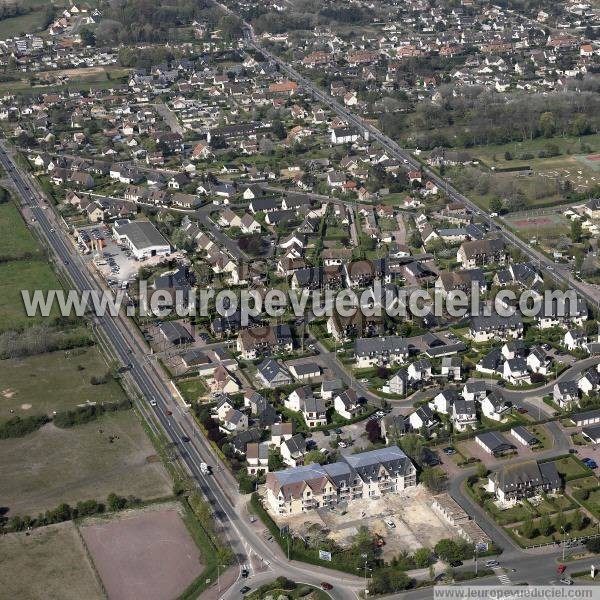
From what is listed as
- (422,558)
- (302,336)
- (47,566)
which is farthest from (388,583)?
(302,336)

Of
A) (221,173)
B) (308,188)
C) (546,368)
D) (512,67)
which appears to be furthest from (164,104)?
(546,368)

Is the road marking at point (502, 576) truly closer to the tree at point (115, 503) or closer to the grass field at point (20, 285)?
the tree at point (115, 503)

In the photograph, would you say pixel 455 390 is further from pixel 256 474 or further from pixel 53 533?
pixel 53 533

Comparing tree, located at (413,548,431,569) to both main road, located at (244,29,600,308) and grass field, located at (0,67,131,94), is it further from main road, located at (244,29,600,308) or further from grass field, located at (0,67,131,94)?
grass field, located at (0,67,131,94)

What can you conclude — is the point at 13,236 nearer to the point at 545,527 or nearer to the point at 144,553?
the point at 144,553

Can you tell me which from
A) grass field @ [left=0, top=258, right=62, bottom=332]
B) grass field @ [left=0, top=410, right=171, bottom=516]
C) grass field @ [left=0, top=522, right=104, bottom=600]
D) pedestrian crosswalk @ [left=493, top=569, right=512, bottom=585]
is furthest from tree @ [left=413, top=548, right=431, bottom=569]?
grass field @ [left=0, top=258, right=62, bottom=332]

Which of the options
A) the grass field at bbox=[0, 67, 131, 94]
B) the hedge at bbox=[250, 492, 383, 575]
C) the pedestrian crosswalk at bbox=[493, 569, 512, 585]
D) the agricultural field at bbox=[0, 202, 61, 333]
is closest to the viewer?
the pedestrian crosswalk at bbox=[493, 569, 512, 585]

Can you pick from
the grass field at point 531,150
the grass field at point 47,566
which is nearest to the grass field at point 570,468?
the grass field at point 47,566
